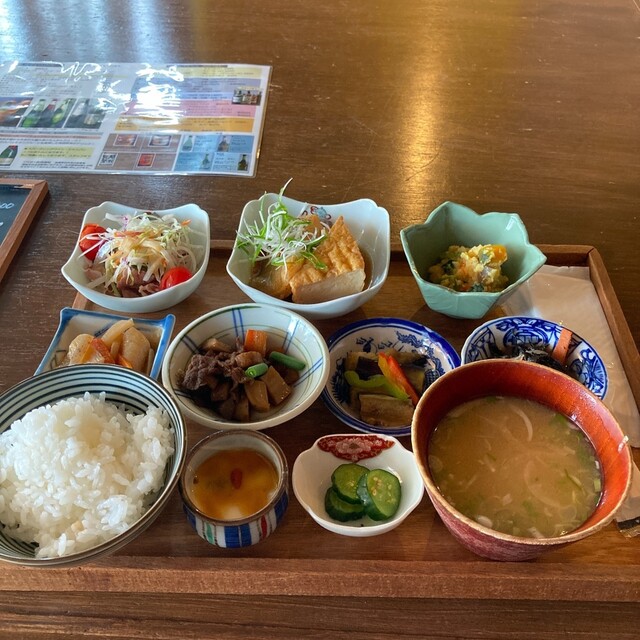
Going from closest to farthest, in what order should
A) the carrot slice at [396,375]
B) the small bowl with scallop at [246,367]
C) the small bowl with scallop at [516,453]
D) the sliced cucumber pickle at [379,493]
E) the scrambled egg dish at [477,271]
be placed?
the small bowl with scallop at [516,453]
the sliced cucumber pickle at [379,493]
the small bowl with scallop at [246,367]
the carrot slice at [396,375]
the scrambled egg dish at [477,271]

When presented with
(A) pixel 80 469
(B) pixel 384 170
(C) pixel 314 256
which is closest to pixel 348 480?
(A) pixel 80 469

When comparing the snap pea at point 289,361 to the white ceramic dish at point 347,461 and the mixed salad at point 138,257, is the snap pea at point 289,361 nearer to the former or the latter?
the white ceramic dish at point 347,461

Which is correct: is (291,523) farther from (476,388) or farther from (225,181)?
(225,181)

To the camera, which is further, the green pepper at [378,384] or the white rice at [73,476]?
the green pepper at [378,384]

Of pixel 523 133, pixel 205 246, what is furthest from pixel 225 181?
pixel 523 133

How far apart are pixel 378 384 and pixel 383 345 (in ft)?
0.53

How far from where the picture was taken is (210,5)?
321 centimetres

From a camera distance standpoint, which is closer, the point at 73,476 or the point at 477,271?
the point at 73,476

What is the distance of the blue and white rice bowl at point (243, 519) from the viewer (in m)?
1.20

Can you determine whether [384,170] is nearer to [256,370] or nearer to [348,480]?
[256,370]

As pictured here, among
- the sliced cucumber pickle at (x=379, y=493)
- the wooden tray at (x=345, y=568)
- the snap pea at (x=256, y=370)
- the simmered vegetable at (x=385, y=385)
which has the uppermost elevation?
the snap pea at (x=256, y=370)

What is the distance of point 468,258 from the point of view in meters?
1.70

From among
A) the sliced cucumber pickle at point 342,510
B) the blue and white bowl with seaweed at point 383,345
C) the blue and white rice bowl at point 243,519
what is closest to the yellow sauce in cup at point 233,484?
the blue and white rice bowl at point 243,519

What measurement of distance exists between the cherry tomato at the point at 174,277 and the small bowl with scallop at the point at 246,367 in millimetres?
261
